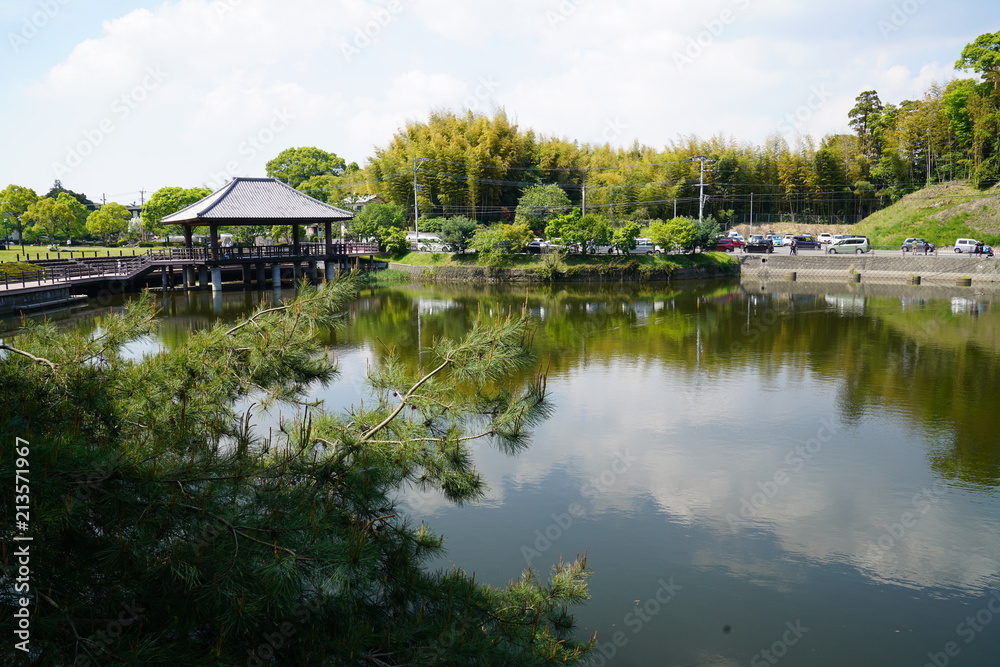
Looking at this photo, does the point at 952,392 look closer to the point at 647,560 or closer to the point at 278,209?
the point at 647,560

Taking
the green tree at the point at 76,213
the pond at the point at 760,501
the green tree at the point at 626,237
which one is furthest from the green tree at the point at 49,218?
the pond at the point at 760,501

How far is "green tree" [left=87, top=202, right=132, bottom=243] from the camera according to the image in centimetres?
4241

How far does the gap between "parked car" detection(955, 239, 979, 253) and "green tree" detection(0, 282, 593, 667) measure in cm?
3121

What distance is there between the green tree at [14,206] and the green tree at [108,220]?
10.4 feet

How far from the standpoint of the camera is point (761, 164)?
4072 centimetres

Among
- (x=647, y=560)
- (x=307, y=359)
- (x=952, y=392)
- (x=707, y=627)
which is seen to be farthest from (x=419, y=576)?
(x=952, y=392)

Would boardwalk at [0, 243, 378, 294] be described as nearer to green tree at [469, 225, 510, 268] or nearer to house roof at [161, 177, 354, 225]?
house roof at [161, 177, 354, 225]

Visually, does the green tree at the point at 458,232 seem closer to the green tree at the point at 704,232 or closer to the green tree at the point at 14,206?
the green tree at the point at 704,232

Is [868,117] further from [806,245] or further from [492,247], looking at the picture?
[492,247]

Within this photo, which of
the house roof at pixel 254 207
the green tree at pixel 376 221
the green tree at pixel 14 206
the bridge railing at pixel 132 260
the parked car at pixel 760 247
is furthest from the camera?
the green tree at pixel 14 206

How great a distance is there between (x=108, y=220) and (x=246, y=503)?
4663cm

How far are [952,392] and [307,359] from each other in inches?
415

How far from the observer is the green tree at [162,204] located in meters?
44.3

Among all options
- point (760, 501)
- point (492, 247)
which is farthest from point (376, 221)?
point (760, 501)
